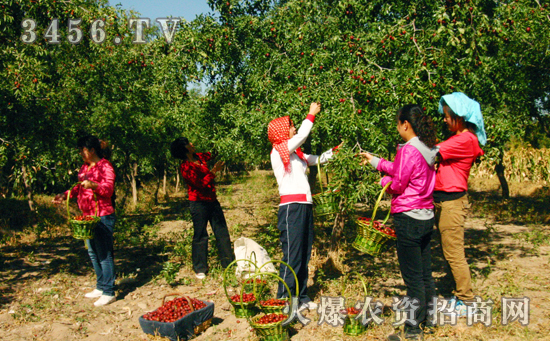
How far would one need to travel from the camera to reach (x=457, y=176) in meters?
3.83

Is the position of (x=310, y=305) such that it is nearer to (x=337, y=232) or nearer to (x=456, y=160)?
(x=337, y=232)

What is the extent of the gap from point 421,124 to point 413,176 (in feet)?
1.39

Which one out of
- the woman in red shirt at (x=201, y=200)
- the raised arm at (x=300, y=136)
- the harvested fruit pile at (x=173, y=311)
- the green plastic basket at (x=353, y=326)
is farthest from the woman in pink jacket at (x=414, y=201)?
the woman in red shirt at (x=201, y=200)

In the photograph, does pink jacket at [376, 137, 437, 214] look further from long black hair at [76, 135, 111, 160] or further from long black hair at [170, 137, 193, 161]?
long black hair at [76, 135, 111, 160]

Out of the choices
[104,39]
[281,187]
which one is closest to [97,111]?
[104,39]

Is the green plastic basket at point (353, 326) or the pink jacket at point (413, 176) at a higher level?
the pink jacket at point (413, 176)

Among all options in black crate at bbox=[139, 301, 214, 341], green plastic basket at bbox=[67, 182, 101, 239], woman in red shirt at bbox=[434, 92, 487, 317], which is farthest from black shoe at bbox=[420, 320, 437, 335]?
green plastic basket at bbox=[67, 182, 101, 239]

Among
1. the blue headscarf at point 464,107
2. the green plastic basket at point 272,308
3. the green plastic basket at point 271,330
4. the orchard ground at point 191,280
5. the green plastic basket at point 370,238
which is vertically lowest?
the orchard ground at point 191,280

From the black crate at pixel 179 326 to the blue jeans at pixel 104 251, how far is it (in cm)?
128

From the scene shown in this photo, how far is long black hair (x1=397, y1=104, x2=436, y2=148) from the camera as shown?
3.38 meters

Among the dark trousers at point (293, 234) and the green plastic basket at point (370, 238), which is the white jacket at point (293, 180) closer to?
the dark trousers at point (293, 234)

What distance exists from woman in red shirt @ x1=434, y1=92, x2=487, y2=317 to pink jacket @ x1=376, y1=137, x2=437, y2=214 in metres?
0.51

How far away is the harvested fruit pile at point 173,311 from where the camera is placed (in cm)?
382

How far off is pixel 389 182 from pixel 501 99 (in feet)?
14.6
